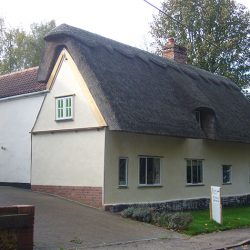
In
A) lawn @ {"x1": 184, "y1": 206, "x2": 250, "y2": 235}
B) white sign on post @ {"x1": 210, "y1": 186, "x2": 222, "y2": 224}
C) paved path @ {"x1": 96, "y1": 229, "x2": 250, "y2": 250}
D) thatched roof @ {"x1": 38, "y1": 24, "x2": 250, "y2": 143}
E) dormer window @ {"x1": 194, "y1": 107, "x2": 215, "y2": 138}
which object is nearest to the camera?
paved path @ {"x1": 96, "y1": 229, "x2": 250, "y2": 250}

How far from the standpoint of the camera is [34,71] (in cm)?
2577

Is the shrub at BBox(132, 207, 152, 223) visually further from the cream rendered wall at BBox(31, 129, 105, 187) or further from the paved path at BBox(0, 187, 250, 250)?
the cream rendered wall at BBox(31, 129, 105, 187)

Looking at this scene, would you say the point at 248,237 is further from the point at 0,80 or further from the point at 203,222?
the point at 0,80

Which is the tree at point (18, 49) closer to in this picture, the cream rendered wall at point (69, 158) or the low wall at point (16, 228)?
the cream rendered wall at point (69, 158)

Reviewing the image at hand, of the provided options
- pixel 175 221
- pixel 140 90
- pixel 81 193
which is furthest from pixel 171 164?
pixel 175 221

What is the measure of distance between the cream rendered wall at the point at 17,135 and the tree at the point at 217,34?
20.1m

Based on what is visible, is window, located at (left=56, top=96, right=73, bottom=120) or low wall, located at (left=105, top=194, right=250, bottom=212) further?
window, located at (left=56, top=96, right=73, bottom=120)

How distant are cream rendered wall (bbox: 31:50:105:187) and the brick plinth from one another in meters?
0.19

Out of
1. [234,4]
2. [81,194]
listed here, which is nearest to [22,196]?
[81,194]

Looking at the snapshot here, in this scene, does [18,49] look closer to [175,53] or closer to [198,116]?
[175,53]

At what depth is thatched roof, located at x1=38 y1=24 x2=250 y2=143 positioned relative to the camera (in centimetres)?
1870

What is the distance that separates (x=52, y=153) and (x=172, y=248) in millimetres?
8752

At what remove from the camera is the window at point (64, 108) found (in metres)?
20.3

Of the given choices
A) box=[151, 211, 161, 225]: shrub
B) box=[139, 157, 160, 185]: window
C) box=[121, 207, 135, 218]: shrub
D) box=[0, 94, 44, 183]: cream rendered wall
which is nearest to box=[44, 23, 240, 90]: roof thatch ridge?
box=[0, 94, 44, 183]: cream rendered wall
